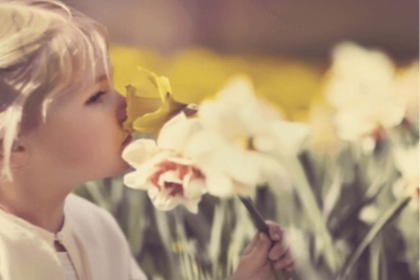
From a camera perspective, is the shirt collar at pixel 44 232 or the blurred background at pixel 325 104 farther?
Answer: the shirt collar at pixel 44 232

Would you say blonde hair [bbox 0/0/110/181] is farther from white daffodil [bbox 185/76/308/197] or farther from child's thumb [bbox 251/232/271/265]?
child's thumb [bbox 251/232/271/265]

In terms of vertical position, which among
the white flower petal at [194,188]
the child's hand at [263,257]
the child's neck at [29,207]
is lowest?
the child's neck at [29,207]

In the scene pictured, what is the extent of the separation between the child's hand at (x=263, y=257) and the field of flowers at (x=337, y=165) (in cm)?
2

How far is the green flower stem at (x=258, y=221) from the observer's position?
1216 mm

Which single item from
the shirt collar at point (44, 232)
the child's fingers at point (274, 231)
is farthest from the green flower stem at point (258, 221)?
the shirt collar at point (44, 232)

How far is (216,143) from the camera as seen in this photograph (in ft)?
3.94

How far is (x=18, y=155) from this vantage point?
1263 mm

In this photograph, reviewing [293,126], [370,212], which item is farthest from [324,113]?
[370,212]

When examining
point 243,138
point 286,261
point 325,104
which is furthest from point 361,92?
point 286,261

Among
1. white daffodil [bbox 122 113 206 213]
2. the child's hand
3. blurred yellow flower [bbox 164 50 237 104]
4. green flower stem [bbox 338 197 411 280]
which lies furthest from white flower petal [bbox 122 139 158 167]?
green flower stem [bbox 338 197 411 280]

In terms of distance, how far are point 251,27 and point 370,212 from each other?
39 centimetres

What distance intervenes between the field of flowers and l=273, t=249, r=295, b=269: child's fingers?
0.06 ft

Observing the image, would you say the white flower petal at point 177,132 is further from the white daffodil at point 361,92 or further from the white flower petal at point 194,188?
the white daffodil at point 361,92

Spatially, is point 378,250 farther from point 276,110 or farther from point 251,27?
point 251,27
